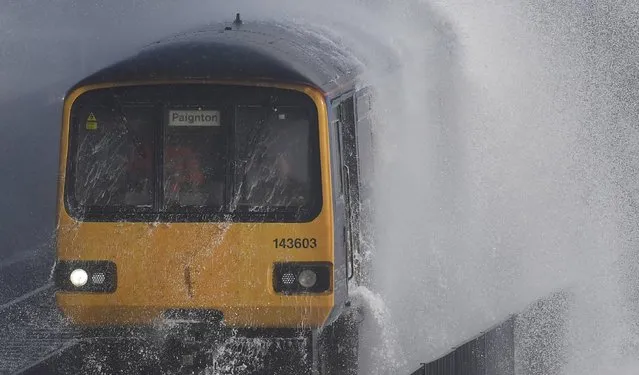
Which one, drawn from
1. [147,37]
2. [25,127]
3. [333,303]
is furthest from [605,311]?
[25,127]

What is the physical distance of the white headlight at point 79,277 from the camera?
884cm


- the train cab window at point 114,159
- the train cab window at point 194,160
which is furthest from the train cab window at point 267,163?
the train cab window at point 114,159

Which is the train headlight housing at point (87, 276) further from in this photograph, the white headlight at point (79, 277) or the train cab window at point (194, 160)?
the train cab window at point (194, 160)

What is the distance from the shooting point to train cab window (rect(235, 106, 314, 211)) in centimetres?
879

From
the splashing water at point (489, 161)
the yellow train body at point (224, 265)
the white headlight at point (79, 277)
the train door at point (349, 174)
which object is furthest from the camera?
the splashing water at point (489, 161)

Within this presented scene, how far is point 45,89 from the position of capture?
1898 centimetres

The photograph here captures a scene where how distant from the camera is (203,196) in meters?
8.80

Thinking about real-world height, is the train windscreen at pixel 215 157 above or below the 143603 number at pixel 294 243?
above

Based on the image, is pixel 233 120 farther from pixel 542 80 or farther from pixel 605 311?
pixel 542 80

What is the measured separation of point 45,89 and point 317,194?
11.1 m

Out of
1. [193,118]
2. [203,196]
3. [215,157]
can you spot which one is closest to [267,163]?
[215,157]

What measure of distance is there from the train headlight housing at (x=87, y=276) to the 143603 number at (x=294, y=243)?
116 centimetres

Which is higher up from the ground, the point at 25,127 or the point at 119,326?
the point at 25,127

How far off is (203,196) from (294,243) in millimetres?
714
